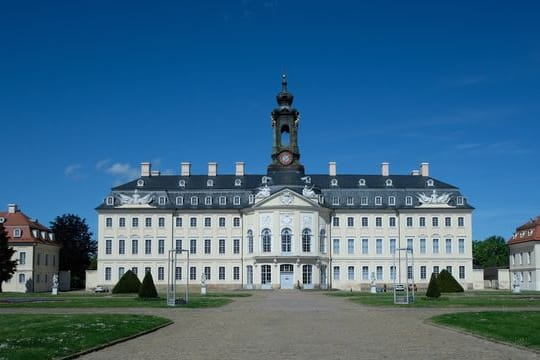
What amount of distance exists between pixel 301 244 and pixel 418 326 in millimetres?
44936

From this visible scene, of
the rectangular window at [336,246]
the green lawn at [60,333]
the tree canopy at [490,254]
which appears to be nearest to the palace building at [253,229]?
the rectangular window at [336,246]

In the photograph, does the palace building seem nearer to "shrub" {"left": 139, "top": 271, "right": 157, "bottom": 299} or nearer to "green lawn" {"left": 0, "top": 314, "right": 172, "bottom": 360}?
"shrub" {"left": 139, "top": 271, "right": 157, "bottom": 299}

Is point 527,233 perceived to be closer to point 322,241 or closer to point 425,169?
point 425,169

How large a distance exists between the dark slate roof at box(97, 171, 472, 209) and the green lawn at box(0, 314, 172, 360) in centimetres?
4726

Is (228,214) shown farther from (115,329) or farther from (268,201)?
(115,329)

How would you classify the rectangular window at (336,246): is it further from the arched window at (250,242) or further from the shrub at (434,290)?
the shrub at (434,290)

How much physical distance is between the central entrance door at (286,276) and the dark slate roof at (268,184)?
7576 millimetres

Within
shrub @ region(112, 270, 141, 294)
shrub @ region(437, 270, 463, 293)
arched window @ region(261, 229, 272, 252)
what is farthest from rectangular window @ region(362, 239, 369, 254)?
shrub @ region(112, 270, 141, 294)

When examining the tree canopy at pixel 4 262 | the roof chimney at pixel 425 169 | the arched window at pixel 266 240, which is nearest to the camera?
the tree canopy at pixel 4 262

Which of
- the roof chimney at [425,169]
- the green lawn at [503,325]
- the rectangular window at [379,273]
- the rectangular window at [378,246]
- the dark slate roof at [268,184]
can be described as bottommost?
the green lawn at [503,325]

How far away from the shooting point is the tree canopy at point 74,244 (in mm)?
83062

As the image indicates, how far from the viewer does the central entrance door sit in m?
67.8

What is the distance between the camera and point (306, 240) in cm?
6906

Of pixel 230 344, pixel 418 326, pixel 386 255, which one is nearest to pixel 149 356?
pixel 230 344
